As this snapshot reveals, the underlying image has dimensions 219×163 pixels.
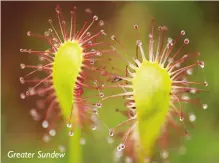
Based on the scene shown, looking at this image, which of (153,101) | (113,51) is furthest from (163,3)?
(153,101)

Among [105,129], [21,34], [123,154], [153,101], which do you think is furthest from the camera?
[21,34]

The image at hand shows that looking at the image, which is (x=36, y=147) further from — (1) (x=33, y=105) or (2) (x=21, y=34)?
(2) (x=21, y=34)

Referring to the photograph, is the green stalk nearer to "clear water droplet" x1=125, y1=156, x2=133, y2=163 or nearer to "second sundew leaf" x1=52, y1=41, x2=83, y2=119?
"second sundew leaf" x1=52, y1=41, x2=83, y2=119

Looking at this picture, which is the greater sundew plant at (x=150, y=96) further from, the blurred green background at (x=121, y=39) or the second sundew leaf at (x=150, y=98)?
the blurred green background at (x=121, y=39)

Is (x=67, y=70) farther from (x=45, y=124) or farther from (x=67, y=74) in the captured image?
(x=45, y=124)

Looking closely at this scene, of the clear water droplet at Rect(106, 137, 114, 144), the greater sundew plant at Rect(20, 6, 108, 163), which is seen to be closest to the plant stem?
the greater sundew plant at Rect(20, 6, 108, 163)

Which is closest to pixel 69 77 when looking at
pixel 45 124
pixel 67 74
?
pixel 67 74

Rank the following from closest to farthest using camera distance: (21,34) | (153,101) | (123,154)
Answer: (153,101), (123,154), (21,34)
